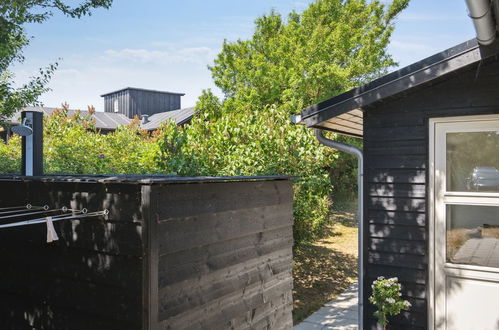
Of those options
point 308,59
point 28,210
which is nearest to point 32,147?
point 28,210

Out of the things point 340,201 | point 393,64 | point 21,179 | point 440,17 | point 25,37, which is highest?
point 440,17

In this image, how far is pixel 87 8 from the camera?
9383 millimetres

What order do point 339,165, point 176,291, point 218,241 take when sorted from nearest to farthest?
point 176,291, point 218,241, point 339,165

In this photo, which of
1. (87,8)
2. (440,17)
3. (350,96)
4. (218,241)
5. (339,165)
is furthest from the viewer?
(440,17)

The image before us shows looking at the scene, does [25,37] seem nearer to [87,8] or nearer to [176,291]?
[87,8]

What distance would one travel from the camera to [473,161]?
13.4 ft

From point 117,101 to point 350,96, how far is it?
4115 centimetres

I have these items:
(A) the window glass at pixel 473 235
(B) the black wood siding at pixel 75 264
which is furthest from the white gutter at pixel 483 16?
(B) the black wood siding at pixel 75 264

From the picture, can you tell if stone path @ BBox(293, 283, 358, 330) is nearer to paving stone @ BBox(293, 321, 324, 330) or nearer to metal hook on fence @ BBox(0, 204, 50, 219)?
paving stone @ BBox(293, 321, 324, 330)

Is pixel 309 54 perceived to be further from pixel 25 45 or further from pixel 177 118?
pixel 177 118

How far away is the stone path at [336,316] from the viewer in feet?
18.4

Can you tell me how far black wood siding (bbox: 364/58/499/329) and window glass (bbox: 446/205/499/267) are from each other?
24 cm

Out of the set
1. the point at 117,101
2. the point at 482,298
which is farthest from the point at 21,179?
the point at 117,101

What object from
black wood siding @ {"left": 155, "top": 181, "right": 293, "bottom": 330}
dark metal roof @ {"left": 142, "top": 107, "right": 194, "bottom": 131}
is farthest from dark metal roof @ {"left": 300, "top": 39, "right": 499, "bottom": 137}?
dark metal roof @ {"left": 142, "top": 107, "right": 194, "bottom": 131}
